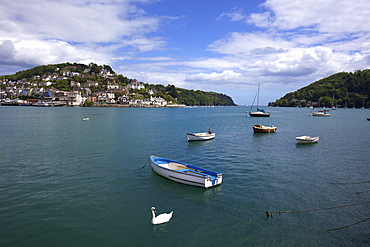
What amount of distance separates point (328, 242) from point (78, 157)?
2344cm

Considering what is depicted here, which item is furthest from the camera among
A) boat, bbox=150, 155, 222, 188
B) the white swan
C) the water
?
boat, bbox=150, 155, 222, 188

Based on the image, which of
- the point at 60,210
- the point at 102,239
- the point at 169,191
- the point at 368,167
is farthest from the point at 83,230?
the point at 368,167

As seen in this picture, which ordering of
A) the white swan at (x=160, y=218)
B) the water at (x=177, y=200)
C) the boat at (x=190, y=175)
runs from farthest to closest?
the boat at (x=190, y=175) < the white swan at (x=160, y=218) < the water at (x=177, y=200)

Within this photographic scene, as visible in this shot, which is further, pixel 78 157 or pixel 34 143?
pixel 34 143

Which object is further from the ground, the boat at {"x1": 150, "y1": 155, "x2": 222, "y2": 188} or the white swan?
the boat at {"x1": 150, "y1": 155, "x2": 222, "y2": 188}

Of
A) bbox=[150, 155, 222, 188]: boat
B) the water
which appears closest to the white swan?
the water

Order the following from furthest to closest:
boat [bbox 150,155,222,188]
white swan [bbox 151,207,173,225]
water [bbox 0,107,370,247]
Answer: boat [bbox 150,155,222,188], white swan [bbox 151,207,173,225], water [bbox 0,107,370,247]

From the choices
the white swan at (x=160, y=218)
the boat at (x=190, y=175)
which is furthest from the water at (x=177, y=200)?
the boat at (x=190, y=175)

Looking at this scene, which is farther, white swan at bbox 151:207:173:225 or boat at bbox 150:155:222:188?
boat at bbox 150:155:222:188

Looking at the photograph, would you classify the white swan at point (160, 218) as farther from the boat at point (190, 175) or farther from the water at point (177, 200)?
the boat at point (190, 175)

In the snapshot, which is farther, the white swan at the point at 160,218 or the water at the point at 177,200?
the white swan at the point at 160,218

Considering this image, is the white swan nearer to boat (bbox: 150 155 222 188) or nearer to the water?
the water

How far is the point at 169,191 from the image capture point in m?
15.8

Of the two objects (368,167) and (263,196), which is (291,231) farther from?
(368,167)
